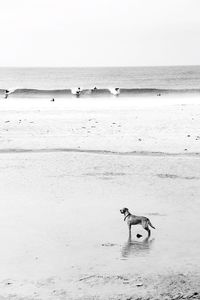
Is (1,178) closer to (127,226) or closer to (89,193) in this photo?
(89,193)

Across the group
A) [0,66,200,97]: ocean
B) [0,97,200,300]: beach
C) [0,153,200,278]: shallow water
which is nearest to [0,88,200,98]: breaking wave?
[0,66,200,97]: ocean

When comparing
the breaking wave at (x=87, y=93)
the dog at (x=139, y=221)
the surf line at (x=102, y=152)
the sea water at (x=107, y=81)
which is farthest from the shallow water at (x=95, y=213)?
the sea water at (x=107, y=81)

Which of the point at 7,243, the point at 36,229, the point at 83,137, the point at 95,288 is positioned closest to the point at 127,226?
the point at 36,229

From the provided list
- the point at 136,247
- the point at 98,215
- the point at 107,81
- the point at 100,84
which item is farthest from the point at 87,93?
the point at 107,81

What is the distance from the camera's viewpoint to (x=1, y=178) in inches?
528

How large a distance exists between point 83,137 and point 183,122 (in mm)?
5996

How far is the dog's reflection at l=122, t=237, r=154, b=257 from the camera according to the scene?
26.1ft

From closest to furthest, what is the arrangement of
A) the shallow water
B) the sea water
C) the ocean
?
the shallow water
the ocean
the sea water

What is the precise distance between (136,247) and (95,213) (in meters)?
2.07

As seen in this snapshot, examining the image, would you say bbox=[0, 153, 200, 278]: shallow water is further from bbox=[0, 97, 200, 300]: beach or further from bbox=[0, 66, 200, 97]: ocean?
bbox=[0, 66, 200, 97]: ocean

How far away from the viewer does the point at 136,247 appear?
8195mm

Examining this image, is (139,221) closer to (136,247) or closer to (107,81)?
(136,247)

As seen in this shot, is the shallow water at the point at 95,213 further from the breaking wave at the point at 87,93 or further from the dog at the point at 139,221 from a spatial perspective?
the breaking wave at the point at 87,93

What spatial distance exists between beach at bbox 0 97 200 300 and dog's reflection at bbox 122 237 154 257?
15mm
